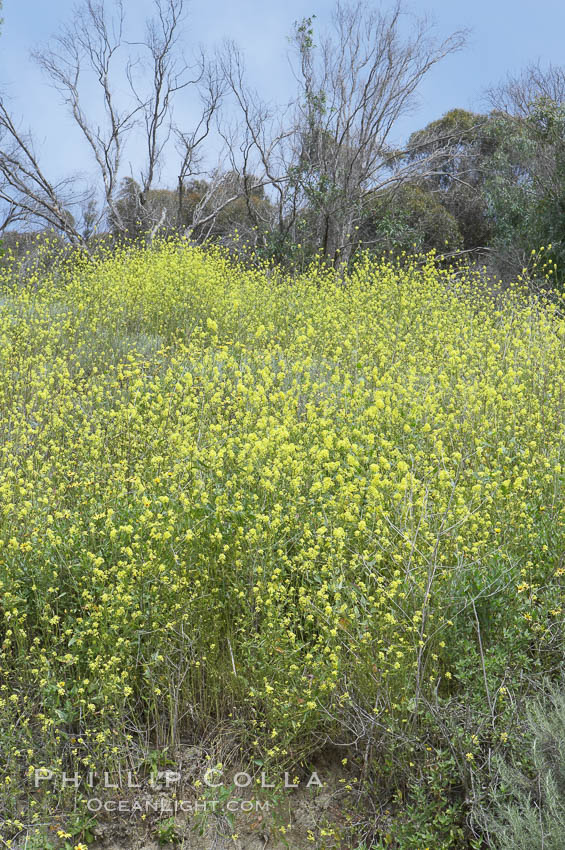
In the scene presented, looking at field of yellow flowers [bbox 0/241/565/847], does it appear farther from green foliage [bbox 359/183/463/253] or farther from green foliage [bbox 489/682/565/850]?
green foliage [bbox 359/183/463/253]

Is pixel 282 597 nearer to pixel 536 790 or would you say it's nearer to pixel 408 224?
pixel 536 790

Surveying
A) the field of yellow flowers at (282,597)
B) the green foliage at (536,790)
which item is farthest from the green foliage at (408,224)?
the green foliage at (536,790)

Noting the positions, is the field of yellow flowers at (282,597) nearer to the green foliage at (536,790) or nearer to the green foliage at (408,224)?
the green foliage at (536,790)

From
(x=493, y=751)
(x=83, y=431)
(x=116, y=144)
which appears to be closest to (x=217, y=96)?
(x=116, y=144)

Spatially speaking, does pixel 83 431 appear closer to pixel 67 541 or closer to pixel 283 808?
pixel 67 541

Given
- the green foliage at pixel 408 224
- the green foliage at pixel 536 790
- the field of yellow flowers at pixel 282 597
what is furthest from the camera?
the green foliage at pixel 408 224

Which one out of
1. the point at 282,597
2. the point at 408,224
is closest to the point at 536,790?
the point at 282,597

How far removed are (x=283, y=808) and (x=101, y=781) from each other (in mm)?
666

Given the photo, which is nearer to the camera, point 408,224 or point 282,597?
point 282,597

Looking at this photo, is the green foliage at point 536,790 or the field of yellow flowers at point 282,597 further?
the field of yellow flowers at point 282,597

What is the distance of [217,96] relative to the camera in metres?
15.8

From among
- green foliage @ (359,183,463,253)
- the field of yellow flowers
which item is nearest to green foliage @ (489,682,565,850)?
the field of yellow flowers

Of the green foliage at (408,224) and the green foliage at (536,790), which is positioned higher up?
the green foliage at (408,224)

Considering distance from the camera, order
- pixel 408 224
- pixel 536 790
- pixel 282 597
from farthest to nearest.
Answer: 1. pixel 408 224
2. pixel 282 597
3. pixel 536 790
